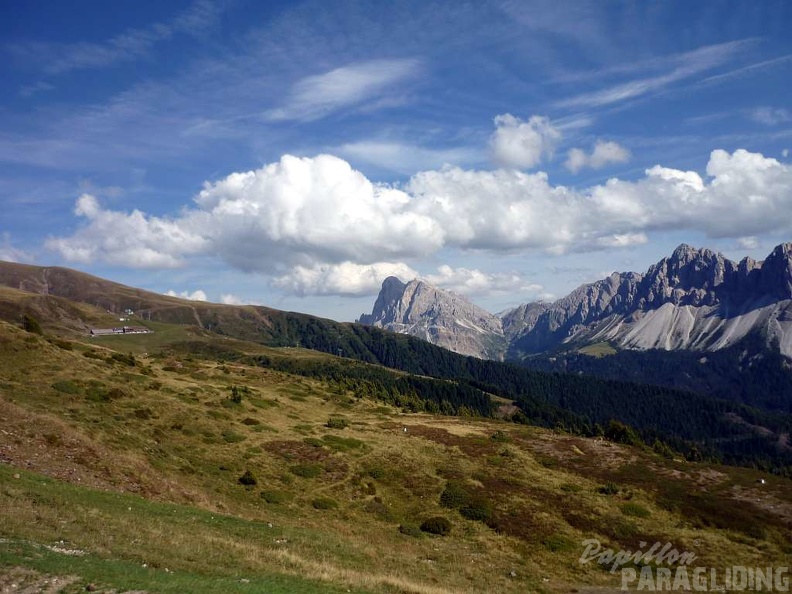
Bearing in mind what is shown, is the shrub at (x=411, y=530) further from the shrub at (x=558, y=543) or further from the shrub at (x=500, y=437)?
the shrub at (x=500, y=437)

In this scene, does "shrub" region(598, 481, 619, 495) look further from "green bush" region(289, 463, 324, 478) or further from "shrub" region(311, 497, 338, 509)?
"green bush" region(289, 463, 324, 478)

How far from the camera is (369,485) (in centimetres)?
5484

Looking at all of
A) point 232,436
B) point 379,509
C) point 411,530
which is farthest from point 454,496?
point 232,436

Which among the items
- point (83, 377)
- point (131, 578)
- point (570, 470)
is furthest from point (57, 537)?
point (570, 470)

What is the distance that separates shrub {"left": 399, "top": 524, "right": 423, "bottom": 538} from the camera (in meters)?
44.2

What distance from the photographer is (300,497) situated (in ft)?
161

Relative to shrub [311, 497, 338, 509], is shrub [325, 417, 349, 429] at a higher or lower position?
higher

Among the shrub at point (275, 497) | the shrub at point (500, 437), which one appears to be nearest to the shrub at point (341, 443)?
the shrub at point (275, 497)

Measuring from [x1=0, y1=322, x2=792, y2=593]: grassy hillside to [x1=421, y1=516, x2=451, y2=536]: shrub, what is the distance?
0.82 m

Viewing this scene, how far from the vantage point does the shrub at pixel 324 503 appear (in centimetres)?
4772

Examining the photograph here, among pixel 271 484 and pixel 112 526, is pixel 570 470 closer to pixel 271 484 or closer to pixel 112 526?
pixel 271 484

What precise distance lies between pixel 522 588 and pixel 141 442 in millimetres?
37377

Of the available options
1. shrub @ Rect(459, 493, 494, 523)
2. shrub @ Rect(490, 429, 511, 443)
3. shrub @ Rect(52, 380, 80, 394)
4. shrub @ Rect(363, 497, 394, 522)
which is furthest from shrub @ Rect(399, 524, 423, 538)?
shrub @ Rect(52, 380, 80, 394)

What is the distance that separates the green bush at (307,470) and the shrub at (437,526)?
47.5 feet
